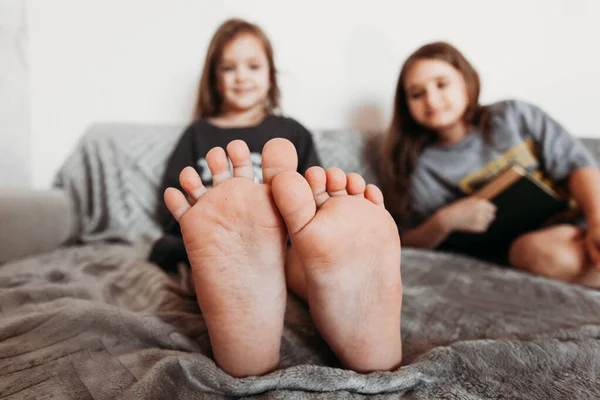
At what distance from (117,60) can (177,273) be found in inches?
33.1

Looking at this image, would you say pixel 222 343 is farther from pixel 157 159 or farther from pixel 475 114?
pixel 475 114

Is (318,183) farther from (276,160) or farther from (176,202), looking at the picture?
(176,202)

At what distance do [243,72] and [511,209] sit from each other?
72cm

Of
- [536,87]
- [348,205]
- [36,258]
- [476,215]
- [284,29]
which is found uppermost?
[284,29]

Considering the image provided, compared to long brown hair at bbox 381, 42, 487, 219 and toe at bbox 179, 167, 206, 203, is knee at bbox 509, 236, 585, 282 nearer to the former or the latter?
long brown hair at bbox 381, 42, 487, 219

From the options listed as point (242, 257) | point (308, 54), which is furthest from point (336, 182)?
point (308, 54)

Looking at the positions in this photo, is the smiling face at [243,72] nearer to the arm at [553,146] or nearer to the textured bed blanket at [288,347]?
the textured bed blanket at [288,347]

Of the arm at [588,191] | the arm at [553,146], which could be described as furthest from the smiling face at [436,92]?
the arm at [588,191]

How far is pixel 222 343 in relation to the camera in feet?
1.41

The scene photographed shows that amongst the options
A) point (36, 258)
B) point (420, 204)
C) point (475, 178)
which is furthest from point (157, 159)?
point (475, 178)

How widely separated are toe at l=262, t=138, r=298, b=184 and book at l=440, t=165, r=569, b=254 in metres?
0.62

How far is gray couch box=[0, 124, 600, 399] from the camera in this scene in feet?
1.26

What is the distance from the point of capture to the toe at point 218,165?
471 mm

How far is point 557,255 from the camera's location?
818 millimetres
